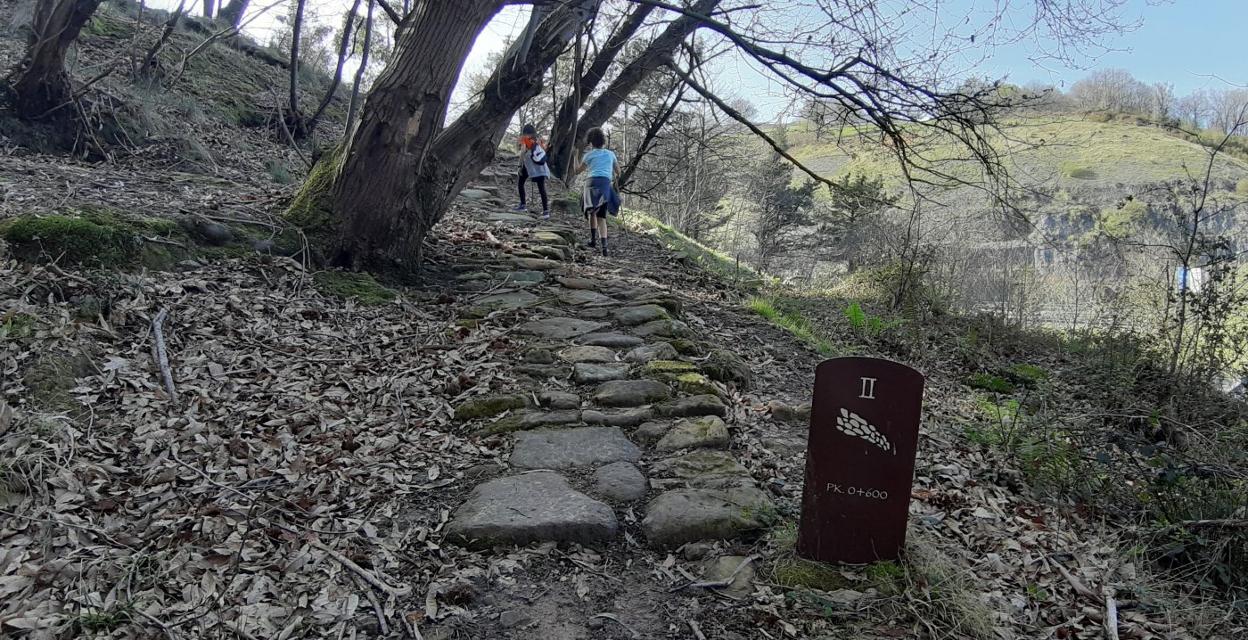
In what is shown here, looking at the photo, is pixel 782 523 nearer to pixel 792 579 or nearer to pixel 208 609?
pixel 792 579

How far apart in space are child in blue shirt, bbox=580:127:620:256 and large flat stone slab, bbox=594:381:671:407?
519 centimetres

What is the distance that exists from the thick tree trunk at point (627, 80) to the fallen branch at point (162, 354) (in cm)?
573

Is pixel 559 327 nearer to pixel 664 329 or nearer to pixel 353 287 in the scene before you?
pixel 664 329

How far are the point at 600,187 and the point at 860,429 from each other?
23.8 ft

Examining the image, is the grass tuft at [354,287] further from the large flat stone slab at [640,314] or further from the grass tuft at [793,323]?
the grass tuft at [793,323]

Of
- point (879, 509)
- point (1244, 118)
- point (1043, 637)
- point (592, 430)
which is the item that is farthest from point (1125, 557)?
point (1244, 118)

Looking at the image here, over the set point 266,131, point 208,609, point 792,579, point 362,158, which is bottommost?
point 208,609

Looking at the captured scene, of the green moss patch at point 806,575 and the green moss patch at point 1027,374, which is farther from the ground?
the green moss patch at point 1027,374

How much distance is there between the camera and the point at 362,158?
254 inches

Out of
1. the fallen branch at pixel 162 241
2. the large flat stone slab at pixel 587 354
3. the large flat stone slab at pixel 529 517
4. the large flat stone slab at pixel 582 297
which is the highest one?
the fallen branch at pixel 162 241

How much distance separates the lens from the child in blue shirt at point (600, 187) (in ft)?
31.8

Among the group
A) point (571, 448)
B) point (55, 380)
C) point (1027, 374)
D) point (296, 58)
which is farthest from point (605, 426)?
point (296, 58)

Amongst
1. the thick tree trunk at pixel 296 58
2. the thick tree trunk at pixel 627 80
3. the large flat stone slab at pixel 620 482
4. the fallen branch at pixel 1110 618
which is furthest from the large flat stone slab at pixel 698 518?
the thick tree trunk at pixel 296 58

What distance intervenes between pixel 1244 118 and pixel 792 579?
6.05 meters
